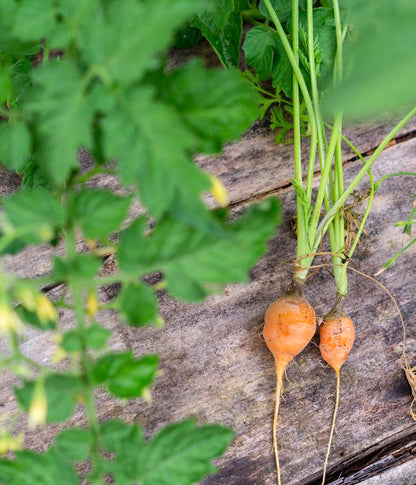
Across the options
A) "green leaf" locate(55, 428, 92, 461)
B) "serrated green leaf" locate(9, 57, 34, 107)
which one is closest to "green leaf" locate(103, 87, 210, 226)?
"green leaf" locate(55, 428, 92, 461)

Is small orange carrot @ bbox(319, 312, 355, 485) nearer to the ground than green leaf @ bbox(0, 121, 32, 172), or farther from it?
nearer to the ground

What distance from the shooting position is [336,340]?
3.18 feet

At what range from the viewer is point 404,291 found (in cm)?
106

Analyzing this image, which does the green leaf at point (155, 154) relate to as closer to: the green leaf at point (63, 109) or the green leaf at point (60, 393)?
the green leaf at point (63, 109)

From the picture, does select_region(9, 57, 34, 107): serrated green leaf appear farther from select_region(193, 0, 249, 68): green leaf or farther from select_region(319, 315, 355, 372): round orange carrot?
select_region(319, 315, 355, 372): round orange carrot

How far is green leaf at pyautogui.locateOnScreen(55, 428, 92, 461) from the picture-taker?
0.50 m

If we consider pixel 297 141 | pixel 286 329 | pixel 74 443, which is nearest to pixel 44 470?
pixel 74 443

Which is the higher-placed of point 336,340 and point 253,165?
point 253,165

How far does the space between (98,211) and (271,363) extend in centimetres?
62

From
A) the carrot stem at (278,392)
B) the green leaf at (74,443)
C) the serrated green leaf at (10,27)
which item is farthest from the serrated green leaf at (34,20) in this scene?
the carrot stem at (278,392)

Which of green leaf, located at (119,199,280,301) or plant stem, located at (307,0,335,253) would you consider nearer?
green leaf, located at (119,199,280,301)

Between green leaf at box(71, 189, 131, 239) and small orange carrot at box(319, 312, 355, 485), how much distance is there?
1.95 feet

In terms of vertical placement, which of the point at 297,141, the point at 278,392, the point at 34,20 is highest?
the point at 34,20

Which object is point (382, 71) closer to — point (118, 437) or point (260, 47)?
point (118, 437)
